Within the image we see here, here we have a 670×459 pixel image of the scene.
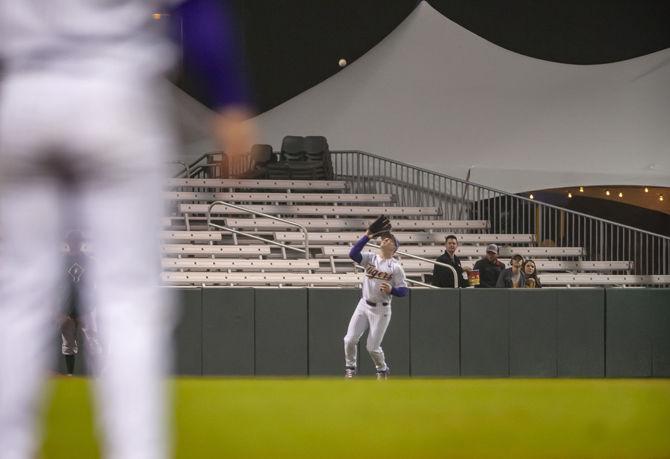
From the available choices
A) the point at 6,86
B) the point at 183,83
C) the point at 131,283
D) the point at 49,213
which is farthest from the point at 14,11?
the point at 183,83

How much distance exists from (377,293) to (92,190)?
9.18 metres

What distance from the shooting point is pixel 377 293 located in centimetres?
1145

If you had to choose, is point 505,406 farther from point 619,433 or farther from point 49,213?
point 49,213

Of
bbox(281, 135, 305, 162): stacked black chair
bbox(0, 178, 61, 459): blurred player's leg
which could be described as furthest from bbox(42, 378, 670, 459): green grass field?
bbox(281, 135, 305, 162): stacked black chair

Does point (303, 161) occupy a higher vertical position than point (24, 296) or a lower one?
higher

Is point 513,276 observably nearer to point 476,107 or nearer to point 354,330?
point 354,330

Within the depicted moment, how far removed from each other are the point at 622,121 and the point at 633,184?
151cm

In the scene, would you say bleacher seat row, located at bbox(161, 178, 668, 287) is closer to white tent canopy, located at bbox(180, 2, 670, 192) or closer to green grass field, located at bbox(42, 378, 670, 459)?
white tent canopy, located at bbox(180, 2, 670, 192)

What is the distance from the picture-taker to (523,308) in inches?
535

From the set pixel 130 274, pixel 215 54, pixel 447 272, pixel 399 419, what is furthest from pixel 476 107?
pixel 130 274

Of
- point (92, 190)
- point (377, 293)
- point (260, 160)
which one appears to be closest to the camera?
point (92, 190)

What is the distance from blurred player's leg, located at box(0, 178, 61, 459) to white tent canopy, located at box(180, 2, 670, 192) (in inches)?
735

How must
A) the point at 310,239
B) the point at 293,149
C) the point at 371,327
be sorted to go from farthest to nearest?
the point at 293,149
the point at 310,239
the point at 371,327

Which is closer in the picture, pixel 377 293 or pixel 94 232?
pixel 94 232
